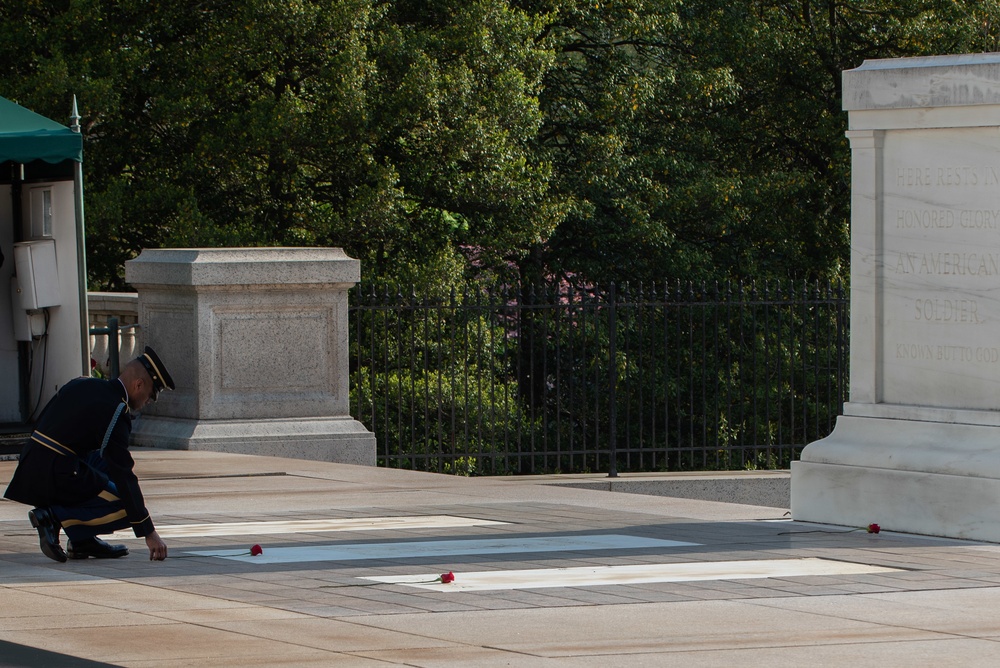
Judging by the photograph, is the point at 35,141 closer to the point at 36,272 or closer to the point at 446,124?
the point at 36,272

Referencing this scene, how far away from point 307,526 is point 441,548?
1336mm

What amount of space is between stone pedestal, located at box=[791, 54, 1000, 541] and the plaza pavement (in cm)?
27

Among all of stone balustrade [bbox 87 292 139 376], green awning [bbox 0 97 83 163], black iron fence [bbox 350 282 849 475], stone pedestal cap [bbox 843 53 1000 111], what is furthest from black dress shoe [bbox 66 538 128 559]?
black iron fence [bbox 350 282 849 475]

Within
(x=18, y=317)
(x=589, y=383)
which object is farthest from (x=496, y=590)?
(x=589, y=383)

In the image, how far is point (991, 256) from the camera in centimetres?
998

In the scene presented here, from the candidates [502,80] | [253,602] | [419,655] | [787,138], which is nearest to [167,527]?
[253,602]

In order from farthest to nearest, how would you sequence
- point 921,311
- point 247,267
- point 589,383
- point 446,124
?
point 589,383, point 446,124, point 247,267, point 921,311

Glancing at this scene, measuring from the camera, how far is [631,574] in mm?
8461

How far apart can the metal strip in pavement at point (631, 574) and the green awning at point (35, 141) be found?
594 centimetres

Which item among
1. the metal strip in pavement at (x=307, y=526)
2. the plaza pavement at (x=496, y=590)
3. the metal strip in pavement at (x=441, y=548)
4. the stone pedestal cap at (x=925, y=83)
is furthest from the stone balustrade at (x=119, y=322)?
the stone pedestal cap at (x=925, y=83)

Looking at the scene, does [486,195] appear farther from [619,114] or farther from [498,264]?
[619,114]

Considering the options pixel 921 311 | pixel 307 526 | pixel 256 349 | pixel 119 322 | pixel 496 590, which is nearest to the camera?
pixel 496 590

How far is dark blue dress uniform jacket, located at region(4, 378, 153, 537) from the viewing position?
28.2 feet

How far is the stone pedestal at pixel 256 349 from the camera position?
1474cm
